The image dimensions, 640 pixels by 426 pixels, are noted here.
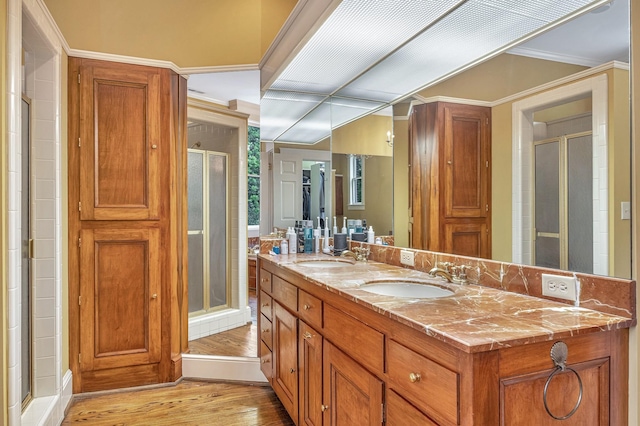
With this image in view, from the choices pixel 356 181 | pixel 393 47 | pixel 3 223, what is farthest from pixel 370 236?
pixel 3 223

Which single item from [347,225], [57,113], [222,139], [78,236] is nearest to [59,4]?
[57,113]

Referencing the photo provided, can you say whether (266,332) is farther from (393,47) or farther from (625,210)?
(625,210)

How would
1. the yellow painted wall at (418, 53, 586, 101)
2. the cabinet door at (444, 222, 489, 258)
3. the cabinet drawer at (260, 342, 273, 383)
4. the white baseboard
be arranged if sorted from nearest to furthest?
1. the yellow painted wall at (418, 53, 586, 101)
2. the cabinet door at (444, 222, 489, 258)
3. the cabinet drawer at (260, 342, 273, 383)
4. the white baseboard

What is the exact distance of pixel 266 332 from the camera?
264 cm

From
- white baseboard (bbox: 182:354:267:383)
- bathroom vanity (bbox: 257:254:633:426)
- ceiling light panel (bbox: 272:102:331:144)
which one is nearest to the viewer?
bathroom vanity (bbox: 257:254:633:426)

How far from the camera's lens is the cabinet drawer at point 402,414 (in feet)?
3.70

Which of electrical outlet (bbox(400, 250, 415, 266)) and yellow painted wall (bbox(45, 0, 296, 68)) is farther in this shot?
yellow painted wall (bbox(45, 0, 296, 68))

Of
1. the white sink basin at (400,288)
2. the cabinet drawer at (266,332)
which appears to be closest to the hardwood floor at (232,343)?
the cabinet drawer at (266,332)

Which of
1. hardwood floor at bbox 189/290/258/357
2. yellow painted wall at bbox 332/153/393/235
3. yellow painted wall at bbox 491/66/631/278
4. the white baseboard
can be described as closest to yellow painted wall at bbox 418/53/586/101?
yellow painted wall at bbox 491/66/631/278

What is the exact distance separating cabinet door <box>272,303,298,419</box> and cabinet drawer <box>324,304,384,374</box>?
0.44 m

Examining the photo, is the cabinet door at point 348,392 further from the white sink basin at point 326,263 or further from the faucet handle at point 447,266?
the white sink basin at point 326,263

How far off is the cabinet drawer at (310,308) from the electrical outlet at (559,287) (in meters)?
0.89

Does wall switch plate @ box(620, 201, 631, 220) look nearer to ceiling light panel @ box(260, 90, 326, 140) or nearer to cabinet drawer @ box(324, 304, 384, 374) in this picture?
cabinet drawer @ box(324, 304, 384, 374)

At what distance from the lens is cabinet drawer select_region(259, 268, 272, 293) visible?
2.60 meters
